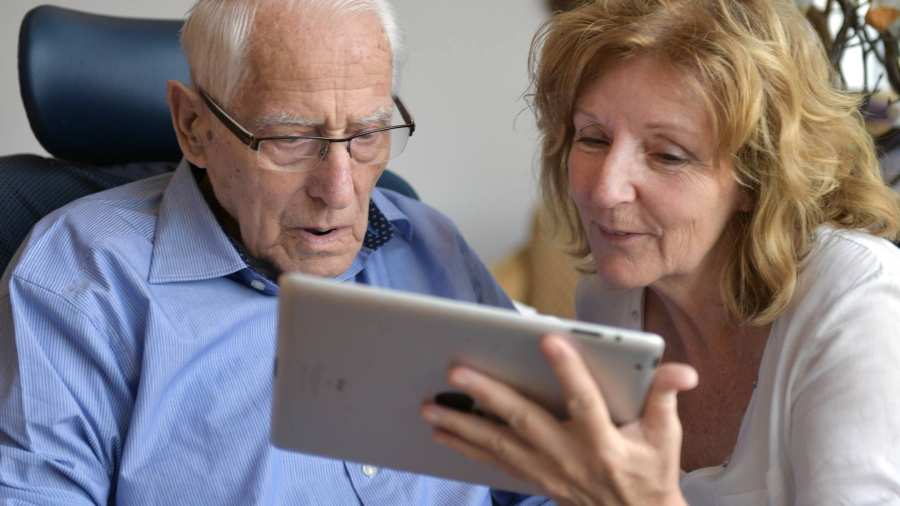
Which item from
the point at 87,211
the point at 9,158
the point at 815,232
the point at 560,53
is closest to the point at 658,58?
the point at 560,53

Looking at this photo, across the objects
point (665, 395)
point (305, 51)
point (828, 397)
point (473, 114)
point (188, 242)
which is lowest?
point (473, 114)

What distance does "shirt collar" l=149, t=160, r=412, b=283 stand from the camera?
142cm

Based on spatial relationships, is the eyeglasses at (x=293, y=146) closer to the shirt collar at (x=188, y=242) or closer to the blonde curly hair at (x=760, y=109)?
the shirt collar at (x=188, y=242)

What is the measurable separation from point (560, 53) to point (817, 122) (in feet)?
1.19

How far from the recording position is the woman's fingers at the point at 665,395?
0.94 m

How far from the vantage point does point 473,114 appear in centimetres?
314

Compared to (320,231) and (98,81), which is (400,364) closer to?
(320,231)

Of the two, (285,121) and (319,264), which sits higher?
(285,121)

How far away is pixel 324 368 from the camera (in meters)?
1.03

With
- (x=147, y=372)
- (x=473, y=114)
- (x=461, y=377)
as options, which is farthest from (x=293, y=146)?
(x=473, y=114)

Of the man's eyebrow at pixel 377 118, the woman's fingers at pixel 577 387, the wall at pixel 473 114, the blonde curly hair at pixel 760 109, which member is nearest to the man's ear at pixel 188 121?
the man's eyebrow at pixel 377 118

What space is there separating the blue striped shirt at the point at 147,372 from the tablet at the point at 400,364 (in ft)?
1.01

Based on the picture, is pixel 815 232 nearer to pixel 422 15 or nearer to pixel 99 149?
pixel 99 149

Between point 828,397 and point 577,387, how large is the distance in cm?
51
